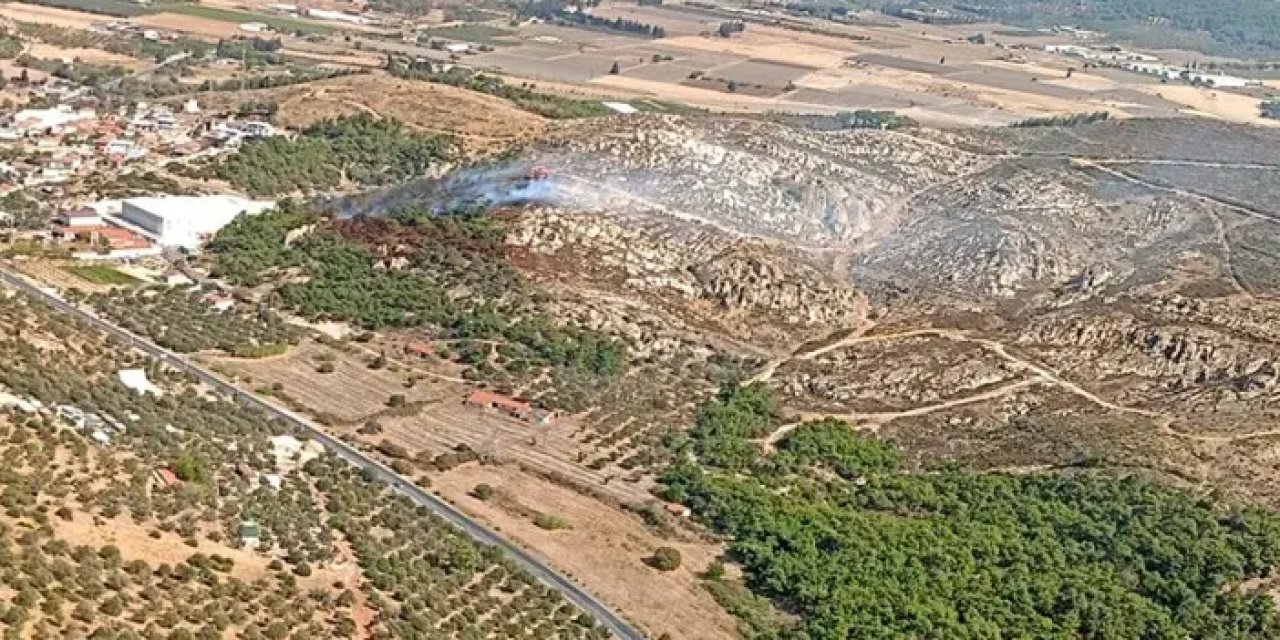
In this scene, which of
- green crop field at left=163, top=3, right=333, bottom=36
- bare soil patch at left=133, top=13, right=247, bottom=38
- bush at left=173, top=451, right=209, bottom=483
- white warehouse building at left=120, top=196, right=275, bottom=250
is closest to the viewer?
bush at left=173, top=451, right=209, bottom=483

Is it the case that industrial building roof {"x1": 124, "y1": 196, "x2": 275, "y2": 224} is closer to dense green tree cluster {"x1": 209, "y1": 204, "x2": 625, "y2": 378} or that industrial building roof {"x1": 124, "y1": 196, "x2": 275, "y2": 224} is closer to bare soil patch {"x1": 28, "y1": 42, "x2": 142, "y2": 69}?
dense green tree cluster {"x1": 209, "y1": 204, "x2": 625, "y2": 378}

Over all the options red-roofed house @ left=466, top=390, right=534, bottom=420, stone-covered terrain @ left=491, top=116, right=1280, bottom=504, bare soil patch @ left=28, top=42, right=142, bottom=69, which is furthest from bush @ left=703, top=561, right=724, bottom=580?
bare soil patch @ left=28, top=42, right=142, bottom=69

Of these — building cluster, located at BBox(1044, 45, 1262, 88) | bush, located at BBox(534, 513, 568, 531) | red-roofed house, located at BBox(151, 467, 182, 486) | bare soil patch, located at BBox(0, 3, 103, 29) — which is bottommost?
bush, located at BBox(534, 513, 568, 531)

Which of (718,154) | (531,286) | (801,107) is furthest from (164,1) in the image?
(531,286)

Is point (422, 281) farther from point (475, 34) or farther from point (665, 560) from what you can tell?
point (475, 34)

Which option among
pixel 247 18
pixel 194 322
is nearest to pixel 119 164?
pixel 194 322

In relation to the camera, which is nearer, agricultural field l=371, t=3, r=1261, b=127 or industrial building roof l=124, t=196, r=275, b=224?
industrial building roof l=124, t=196, r=275, b=224

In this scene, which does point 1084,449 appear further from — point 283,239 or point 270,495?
point 283,239

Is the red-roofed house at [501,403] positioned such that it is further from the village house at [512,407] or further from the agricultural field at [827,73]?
the agricultural field at [827,73]
